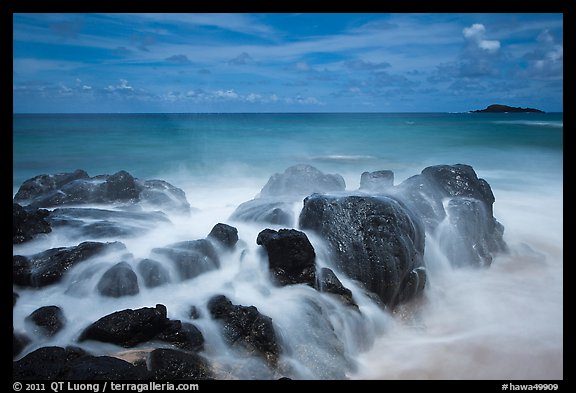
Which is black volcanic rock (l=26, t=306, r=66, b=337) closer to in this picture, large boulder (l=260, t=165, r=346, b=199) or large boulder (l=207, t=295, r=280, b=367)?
large boulder (l=207, t=295, r=280, b=367)

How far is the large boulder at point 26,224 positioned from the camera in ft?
19.2

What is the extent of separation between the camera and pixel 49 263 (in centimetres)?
529

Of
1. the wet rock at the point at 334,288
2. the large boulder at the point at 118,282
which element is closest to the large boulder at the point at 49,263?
the large boulder at the point at 118,282

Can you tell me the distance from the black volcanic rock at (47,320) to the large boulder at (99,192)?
334 cm

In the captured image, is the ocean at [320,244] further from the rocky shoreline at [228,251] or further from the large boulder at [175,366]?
the large boulder at [175,366]

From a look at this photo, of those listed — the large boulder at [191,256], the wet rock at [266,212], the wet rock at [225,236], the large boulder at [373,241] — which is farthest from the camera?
the wet rock at [266,212]

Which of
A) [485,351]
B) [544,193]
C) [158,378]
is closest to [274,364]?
[158,378]

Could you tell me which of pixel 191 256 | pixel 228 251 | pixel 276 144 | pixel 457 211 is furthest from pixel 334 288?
pixel 276 144

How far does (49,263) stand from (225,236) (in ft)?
6.78

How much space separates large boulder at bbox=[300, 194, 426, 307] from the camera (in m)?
5.78

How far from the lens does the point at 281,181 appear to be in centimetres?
851

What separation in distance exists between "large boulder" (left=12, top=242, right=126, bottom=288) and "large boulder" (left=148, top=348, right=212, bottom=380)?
1.82m

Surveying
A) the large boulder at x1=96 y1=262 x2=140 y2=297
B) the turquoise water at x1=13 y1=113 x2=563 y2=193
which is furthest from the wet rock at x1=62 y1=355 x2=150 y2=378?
the turquoise water at x1=13 y1=113 x2=563 y2=193

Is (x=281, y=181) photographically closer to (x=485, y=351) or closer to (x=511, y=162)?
(x=485, y=351)
